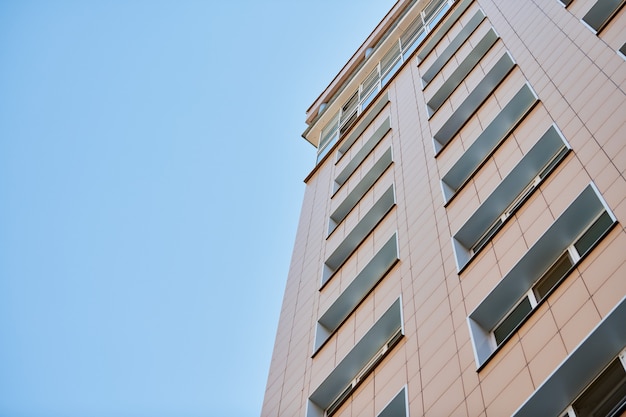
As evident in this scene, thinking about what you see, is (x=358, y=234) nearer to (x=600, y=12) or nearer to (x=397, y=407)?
(x=397, y=407)

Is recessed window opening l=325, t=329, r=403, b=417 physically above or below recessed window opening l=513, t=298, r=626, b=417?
below

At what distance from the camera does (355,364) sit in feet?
49.5

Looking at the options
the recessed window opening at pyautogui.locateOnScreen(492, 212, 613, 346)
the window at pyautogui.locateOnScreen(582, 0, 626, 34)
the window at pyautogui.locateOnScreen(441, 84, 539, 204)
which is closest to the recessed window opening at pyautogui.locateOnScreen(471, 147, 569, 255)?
the window at pyautogui.locateOnScreen(441, 84, 539, 204)

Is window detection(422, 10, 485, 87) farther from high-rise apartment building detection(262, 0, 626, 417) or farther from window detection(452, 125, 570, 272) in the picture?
window detection(452, 125, 570, 272)

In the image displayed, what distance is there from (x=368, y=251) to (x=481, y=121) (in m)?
4.33

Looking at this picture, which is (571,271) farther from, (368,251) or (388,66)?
(388,66)

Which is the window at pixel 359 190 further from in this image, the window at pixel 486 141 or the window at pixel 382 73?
the window at pixel 382 73

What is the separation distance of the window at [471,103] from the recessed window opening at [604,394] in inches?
411

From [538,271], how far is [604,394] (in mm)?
3200

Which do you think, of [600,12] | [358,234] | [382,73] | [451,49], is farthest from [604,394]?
[382,73]

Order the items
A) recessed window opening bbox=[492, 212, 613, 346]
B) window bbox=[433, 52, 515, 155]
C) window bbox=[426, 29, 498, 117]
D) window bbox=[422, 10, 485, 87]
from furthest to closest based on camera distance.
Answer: window bbox=[422, 10, 485, 87] → window bbox=[426, 29, 498, 117] → window bbox=[433, 52, 515, 155] → recessed window opening bbox=[492, 212, 613, 346]

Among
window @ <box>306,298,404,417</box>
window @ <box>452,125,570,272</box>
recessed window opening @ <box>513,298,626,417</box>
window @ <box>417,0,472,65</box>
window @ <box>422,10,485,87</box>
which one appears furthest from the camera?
window @ <box>417,0,472,65</box>

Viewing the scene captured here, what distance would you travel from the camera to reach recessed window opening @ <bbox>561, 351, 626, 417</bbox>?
8.95 meters

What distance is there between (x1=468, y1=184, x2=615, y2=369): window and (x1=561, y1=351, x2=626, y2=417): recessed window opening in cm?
215
